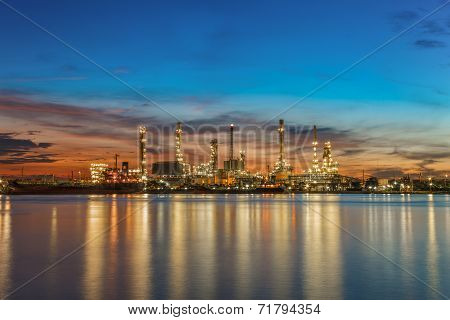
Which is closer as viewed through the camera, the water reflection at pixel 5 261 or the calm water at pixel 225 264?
the calm water at pixel 225 264

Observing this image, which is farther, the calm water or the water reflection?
the water reflection

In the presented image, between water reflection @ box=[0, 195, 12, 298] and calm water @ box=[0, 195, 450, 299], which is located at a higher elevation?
water reflection @ box=[0, 195, 12, 298]

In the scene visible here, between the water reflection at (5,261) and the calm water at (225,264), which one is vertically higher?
the water reflection at (5,261)

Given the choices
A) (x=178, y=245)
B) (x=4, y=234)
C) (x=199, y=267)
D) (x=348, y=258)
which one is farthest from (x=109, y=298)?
(x=4, y=234)

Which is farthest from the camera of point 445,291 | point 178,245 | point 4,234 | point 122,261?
point 4,234

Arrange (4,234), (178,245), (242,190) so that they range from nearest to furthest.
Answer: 1. (178,245)
2. (4,234)
3. (242,190)

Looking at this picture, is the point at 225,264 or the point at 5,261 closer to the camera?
Result: the point at 225,264
